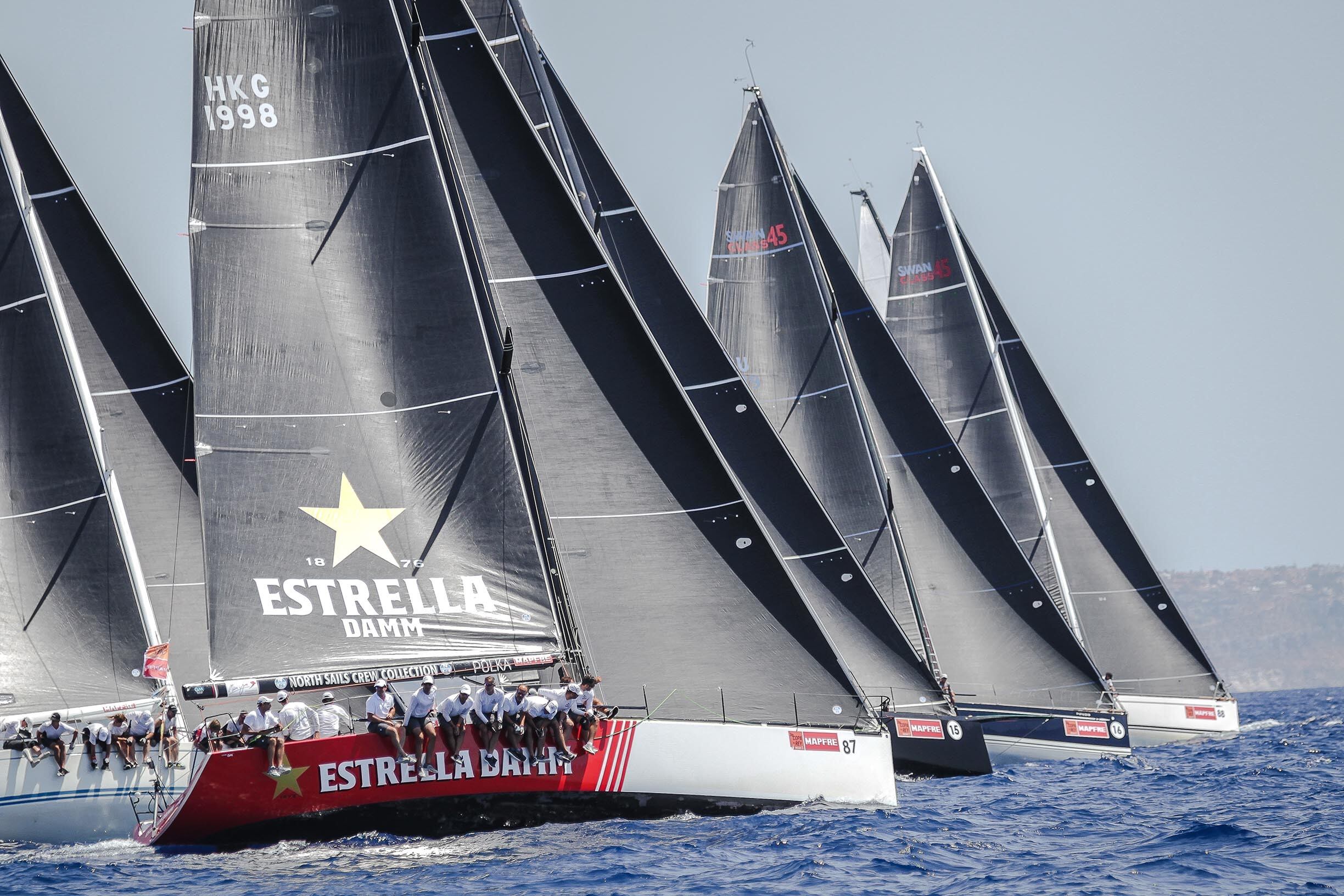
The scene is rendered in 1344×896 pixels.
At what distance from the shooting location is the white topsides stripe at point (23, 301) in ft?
67.4

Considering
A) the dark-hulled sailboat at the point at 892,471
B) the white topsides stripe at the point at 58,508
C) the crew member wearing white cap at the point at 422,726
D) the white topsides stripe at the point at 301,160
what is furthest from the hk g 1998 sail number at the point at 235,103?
the dark-hulled sailboat at the point at 892,471

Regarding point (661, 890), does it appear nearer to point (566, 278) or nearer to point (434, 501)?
point (434, 501)

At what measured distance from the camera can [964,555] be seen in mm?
27125

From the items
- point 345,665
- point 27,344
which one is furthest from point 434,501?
point 27,344

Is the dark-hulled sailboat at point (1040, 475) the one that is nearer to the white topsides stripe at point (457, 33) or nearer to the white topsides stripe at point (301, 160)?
the white topsides stripe at point (457, 33)

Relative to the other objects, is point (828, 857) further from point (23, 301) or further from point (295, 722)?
point (23, 301)

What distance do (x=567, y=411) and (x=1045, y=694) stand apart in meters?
12.3

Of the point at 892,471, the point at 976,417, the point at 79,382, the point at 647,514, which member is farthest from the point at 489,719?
the point at 976,417

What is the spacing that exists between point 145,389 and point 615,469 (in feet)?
31.8

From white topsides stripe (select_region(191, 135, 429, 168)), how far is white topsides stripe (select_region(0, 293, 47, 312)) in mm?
5399

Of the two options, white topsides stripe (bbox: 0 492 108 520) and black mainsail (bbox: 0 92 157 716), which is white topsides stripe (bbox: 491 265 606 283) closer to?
black mainsail (bbox: 0 92 157 716)

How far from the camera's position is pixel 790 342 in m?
28.1

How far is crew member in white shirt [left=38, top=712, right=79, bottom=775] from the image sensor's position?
17.7 meters

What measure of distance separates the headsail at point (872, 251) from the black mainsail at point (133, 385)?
17.6 m
